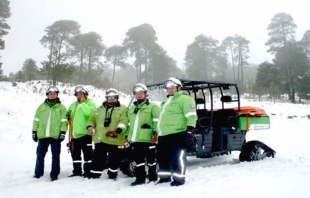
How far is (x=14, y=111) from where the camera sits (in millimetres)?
11266

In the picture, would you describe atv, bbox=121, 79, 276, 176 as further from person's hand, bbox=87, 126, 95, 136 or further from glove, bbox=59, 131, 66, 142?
glove, bbox=59, 131, 66, 142

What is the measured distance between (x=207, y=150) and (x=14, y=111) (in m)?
8.67

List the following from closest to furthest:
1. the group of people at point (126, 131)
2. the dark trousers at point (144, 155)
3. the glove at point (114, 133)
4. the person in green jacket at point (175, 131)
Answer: the person in green jacket at point (175, 131) < the group of people at point (126, 131) < the dark trousers at point (144, 155) < the glove at point (114, 133)

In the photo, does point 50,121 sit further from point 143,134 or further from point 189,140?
point 189,140

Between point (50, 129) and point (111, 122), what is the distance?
1.48 m

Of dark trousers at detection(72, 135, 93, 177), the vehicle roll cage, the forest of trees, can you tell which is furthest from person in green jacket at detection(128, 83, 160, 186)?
the forest of trees

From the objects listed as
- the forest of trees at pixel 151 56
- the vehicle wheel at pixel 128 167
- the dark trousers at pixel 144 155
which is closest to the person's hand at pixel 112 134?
the dark trousers at pixel 144 155

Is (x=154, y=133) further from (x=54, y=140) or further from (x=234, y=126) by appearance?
(x=234, y=126)

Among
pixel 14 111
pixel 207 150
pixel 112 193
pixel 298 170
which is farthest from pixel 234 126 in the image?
pixel 14 111

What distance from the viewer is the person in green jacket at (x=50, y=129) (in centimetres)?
593

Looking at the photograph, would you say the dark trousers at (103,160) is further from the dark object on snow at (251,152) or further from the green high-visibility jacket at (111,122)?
the dark object on snow at (251,152)

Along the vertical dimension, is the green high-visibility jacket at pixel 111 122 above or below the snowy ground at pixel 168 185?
above

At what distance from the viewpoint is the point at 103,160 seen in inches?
223

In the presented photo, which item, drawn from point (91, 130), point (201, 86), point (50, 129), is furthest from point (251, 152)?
point (50, 129)
